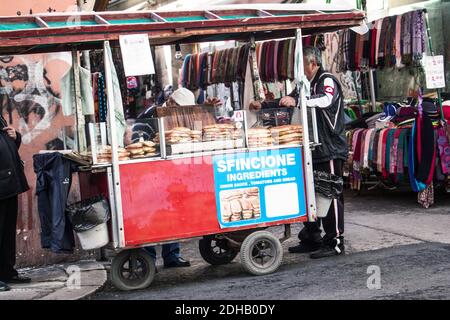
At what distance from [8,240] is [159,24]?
2.52 meters

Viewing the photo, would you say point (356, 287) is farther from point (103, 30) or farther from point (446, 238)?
point (103, 30)

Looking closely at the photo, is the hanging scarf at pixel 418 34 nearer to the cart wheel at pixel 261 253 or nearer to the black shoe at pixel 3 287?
the cart wheel at pixel 261 253

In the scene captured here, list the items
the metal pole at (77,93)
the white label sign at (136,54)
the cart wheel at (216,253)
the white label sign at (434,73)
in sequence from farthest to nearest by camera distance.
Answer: the white label sign at (434,73) → the cart wheel at (216,253) → the metal pole at (77,93) → the white label sign at (136,54)

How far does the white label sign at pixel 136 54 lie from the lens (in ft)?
21.0

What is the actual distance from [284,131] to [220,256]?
5.03 ft

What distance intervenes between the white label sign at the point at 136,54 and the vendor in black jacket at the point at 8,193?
4.73 feet

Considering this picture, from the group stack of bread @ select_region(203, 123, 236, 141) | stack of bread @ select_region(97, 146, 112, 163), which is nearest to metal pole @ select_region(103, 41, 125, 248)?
stack of bread @ select_region(97, 146, 112, 163)

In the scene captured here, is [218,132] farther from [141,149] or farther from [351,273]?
[351,273]

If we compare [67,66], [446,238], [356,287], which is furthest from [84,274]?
[446,238]

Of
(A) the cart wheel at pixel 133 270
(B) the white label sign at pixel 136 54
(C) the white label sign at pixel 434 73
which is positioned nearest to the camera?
(B) the white label sign at pixel 136 54

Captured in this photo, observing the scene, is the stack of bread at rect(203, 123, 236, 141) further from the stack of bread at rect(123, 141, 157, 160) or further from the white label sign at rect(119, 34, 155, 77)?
the white label sign at rect(119, 34, 155, 77)

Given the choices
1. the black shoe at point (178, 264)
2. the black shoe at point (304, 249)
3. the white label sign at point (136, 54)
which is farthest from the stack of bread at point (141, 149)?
the black shoe at point (304, 249)

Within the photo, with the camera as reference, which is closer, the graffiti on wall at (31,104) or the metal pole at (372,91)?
the graffiti on wall at (31,104)

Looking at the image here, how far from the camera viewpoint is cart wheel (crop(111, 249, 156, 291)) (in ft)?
22.2
